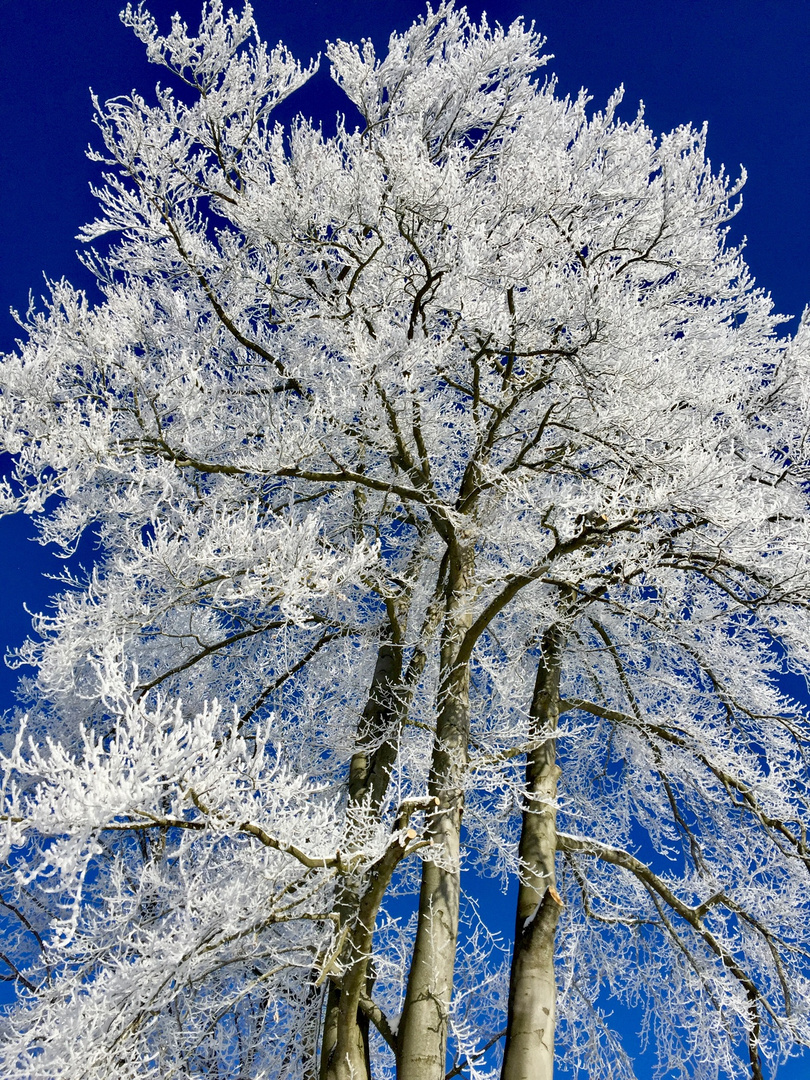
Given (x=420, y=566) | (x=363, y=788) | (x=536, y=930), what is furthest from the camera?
(x=420, y=566)

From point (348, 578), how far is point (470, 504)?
1928mm

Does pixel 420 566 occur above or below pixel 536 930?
above

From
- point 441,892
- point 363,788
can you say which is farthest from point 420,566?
point 441,892

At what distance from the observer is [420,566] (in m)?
7.19

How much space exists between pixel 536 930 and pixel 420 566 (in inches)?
120

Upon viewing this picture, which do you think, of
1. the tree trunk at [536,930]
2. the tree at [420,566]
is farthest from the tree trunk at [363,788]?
the tree trunk at [536,930]

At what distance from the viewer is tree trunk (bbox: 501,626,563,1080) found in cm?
499

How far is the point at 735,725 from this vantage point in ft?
21.9

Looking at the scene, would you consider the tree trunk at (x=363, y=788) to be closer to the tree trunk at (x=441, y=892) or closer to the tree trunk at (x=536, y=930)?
the tree trunk at (x=441, y=892)

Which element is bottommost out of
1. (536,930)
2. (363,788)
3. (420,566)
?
(536,930)

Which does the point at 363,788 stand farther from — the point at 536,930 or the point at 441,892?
the point at 536,930

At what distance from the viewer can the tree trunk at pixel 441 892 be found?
4453mm

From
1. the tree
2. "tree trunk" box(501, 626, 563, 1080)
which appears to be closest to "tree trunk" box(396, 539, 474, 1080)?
the tree

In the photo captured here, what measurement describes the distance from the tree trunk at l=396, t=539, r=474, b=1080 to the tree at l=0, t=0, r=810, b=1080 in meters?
0.02
